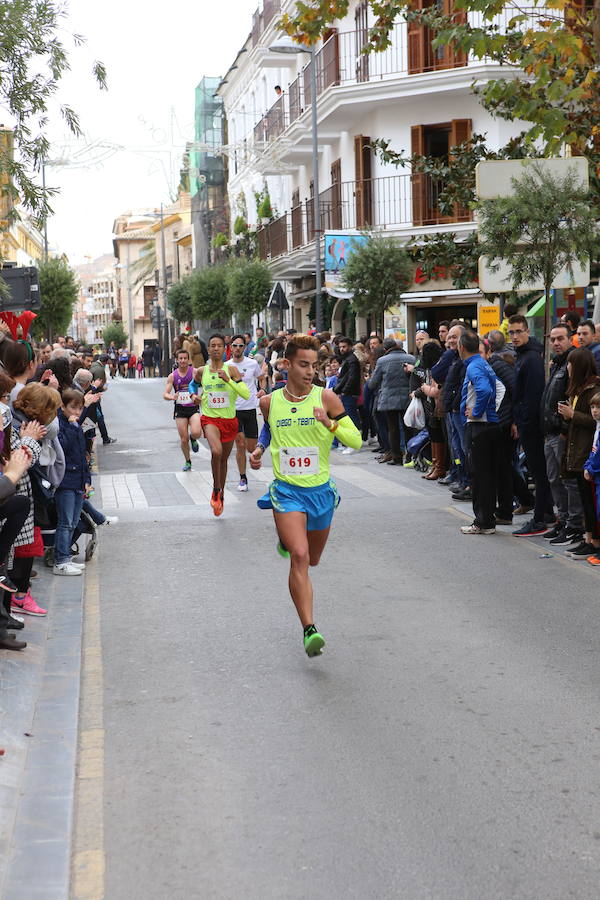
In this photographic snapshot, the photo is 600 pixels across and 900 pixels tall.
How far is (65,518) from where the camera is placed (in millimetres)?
9906

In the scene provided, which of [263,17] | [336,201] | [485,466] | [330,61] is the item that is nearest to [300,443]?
[485,466]

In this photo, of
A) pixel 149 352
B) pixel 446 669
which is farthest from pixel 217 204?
pixel 446 669

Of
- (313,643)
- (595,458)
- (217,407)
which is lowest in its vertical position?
(313,643)

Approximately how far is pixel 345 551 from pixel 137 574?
1.99 meters

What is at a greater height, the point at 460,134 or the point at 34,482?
the point at 460,134

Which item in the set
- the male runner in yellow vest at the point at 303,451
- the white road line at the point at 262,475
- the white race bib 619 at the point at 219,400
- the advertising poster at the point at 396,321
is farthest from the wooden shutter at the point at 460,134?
the male runner in yellow vest at the point at 303,451

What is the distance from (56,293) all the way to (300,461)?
4144cm

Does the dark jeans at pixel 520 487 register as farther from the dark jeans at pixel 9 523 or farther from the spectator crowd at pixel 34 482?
the dark jeans at pixel 9 523

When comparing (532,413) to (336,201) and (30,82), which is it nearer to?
(30,82)

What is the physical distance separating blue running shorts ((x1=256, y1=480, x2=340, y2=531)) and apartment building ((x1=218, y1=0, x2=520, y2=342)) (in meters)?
19.4

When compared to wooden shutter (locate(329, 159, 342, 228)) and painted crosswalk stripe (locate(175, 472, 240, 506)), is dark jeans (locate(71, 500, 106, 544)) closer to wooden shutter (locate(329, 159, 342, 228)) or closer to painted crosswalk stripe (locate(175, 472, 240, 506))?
painted crosswalk stripe (locate(175, 472, 240, 506))

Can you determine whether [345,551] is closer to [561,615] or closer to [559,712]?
[561,615]

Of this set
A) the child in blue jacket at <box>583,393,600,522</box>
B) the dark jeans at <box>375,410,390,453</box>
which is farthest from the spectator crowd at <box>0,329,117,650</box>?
the dark jeans at <box>375,410,390,453</box>

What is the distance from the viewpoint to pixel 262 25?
42.8 metres
